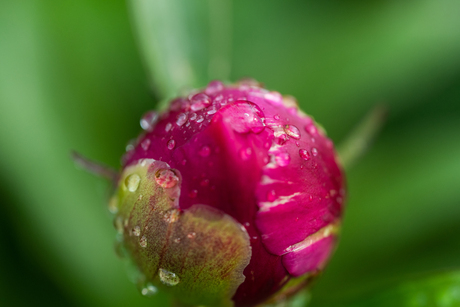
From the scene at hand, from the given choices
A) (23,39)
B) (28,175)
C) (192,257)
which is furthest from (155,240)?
(23,39)

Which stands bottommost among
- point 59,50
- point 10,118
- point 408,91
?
point 408,91

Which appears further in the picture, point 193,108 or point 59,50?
point 59,50

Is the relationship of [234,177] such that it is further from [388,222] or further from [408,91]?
[408,91]

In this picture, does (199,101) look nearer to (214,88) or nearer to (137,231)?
(214,88)

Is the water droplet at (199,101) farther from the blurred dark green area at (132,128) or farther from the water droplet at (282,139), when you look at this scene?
the blurred dark green area at (132,128)

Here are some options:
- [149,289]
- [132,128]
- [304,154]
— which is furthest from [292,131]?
[132,128]

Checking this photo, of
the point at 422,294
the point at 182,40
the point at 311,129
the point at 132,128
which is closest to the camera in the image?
the point at 311,129

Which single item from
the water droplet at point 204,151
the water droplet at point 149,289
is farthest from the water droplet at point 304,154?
the water droplet at point 149,289
